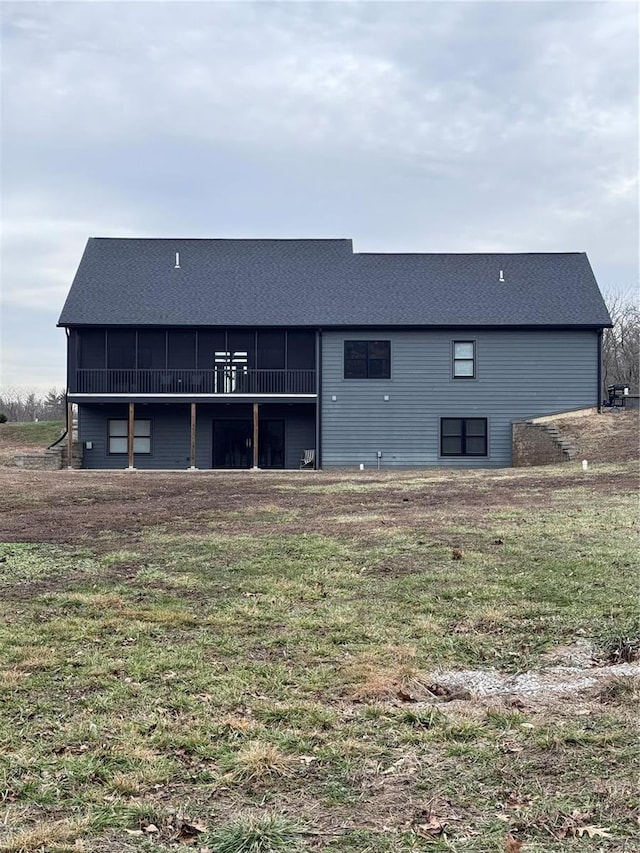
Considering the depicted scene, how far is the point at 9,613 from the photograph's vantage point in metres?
5.62

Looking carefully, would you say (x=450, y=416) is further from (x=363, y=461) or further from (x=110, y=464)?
(x=110, y=464)

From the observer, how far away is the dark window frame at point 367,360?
25.3m

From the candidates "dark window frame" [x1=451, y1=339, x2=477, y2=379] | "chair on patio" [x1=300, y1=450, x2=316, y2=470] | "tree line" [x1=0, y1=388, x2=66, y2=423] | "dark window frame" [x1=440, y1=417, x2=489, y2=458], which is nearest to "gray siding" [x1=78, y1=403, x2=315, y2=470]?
"chair on patio" [x1=300, y1=450, x2=316, y2=470]

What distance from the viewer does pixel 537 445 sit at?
78.3ft

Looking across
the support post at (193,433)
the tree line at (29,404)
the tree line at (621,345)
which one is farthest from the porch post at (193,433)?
the tree line at (29,404)

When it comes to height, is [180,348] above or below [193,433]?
above

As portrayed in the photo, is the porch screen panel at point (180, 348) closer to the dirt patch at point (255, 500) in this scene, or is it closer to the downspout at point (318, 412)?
the downspout at point (318, 412)

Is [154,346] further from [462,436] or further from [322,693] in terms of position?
[322,693]

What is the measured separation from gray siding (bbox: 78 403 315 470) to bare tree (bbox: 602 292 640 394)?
943 inches

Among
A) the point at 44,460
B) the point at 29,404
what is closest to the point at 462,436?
the point at 44,460

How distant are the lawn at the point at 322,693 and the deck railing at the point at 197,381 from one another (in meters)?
16.2

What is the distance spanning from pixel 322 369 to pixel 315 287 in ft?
11.0

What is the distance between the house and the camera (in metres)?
25.1

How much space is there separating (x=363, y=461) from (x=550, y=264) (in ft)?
33.6
